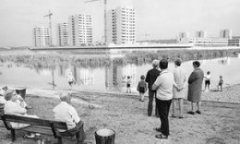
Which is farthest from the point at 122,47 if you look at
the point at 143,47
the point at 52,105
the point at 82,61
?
the point at 52,105

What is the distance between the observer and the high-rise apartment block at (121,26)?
3231 inches

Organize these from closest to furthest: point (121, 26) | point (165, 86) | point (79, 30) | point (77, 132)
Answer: point (77, 132), point (165, 86), point (121, 26), point (79, 30)

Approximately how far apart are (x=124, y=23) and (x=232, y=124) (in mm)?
81123

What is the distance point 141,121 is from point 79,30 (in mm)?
99576

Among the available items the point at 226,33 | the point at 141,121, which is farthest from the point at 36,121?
the point at 226,33

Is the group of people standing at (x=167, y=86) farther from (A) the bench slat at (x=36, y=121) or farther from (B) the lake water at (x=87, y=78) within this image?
(B) the lake water at (x=87, y=78)

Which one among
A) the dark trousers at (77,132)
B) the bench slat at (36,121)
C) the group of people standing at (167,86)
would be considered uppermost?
the group of people standing at (167,86)

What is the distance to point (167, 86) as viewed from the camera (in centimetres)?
394

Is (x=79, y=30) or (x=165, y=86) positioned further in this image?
(x=79, y=30)

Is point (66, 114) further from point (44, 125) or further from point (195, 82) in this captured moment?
point (195, 82)

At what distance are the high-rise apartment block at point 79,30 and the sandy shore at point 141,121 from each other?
92.6 m

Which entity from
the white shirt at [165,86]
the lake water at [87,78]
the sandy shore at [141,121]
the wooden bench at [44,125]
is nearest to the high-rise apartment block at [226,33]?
the lake water at [87,78]

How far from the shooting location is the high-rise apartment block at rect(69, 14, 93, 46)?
3915 inches

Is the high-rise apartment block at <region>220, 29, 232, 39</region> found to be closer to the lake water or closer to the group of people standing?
the lake water
